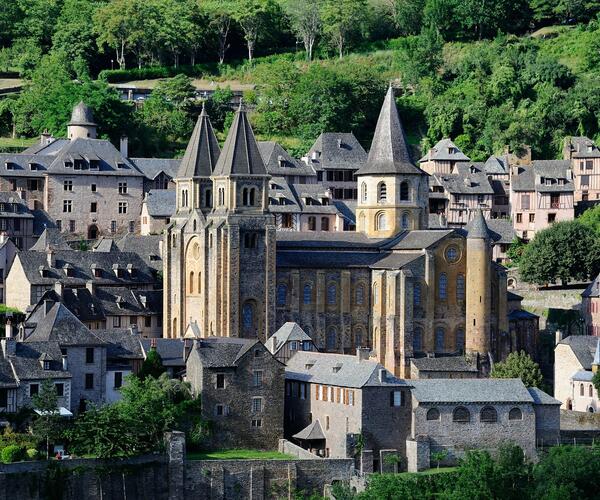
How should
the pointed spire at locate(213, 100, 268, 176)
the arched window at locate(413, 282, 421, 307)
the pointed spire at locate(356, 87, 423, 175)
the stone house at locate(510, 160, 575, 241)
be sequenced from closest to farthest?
the pointed spire at locate(213, 100, 268, 176)
the arched window at locate(413, 282, 421, 307)
the pointed spire at locate(356, 87, 423, 175)
the stone house at locate(510, 160, 575, 241)

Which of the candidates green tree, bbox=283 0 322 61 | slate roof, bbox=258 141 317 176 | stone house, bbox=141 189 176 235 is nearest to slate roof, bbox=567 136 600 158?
slate roof, bbox=258 141 317 176

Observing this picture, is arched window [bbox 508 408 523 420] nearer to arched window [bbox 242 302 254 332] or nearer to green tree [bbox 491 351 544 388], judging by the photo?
green tree [bbox 491 351 544 388]

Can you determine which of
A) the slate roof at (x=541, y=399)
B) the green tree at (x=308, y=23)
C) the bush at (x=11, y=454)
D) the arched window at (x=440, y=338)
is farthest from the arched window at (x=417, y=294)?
the green tree at (x=308, y=23)

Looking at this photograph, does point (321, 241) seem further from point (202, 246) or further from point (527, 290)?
point (527, 290)

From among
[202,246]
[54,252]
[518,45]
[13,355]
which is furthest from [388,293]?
[518,45]

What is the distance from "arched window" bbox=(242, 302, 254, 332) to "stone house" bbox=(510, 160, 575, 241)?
3676 centimetres

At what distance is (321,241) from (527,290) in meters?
18.7

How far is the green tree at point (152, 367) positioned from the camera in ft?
298

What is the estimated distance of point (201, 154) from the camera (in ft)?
354

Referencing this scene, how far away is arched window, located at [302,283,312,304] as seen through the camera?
10481cm

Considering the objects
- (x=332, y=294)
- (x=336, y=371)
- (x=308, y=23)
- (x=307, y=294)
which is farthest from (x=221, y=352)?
(x=308, y=23)

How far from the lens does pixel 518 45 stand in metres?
160

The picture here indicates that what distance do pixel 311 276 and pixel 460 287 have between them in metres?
8.95

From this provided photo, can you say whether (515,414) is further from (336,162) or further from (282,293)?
(336,162)
